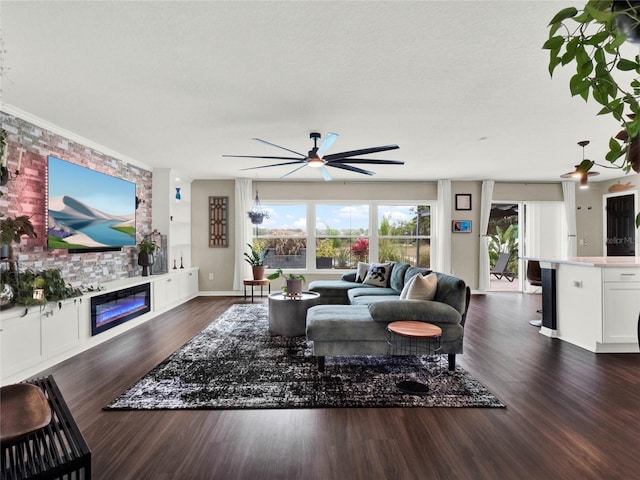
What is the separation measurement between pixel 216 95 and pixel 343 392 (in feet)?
9.04

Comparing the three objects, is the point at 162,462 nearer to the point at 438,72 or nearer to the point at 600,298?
the point at 438,72

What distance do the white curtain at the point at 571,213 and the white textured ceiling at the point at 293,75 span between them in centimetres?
317

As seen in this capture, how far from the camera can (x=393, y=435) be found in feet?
6.86

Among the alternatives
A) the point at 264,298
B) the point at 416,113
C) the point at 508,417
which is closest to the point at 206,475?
the point at 508,417

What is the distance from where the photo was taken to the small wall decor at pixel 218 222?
273 inches

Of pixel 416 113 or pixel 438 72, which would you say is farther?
pixel 416 113

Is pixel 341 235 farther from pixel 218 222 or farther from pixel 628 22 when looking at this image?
pixel 628 22

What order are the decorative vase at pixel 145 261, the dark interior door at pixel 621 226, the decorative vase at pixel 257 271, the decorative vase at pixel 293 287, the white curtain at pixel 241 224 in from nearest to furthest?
the decorative vase at pixel 293 287 < the decorative vase at pixel 145 261 < the decorative vase at pixel 257 271 < the dark interior door at pixel 621 226 < the white curtain at pixel 241 224

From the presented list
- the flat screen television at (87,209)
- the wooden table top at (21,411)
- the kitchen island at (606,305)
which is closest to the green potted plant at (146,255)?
the flat screen television at (87,209)

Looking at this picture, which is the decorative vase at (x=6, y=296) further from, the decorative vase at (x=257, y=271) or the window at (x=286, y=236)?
the window at (x=286, y=236)

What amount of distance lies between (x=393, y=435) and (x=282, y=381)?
107 cm

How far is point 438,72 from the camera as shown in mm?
2500

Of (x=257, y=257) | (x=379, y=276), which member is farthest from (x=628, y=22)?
(x=257, y=257)

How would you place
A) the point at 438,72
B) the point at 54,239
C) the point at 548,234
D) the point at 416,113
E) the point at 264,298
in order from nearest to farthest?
the point at 438,72 < the point at 416,113 < the point at 54,239 < the point at 264,298 < the point at 548,234
